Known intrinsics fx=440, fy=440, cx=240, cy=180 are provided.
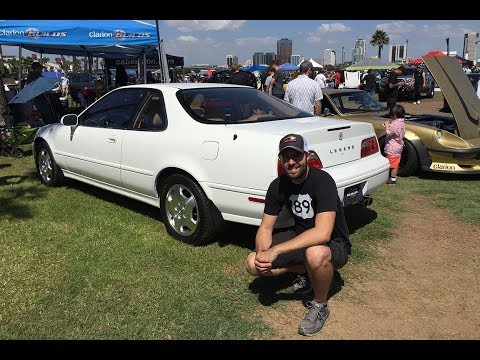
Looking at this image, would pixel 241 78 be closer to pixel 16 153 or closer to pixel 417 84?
pixel 16 153

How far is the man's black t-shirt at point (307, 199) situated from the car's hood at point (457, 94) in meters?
4.30

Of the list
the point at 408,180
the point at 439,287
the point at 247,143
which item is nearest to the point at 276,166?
the point at 247,143

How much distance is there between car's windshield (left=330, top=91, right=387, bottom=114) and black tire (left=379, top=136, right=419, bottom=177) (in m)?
1.09

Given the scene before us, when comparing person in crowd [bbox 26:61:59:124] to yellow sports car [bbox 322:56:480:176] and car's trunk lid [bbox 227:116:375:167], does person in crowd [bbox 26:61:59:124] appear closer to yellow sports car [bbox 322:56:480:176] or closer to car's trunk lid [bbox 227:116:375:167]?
yellow sports car [bbox 322:56:480:176]

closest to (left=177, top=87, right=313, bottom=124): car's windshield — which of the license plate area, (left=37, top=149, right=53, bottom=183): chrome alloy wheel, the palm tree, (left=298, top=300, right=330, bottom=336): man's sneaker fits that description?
the license plate area

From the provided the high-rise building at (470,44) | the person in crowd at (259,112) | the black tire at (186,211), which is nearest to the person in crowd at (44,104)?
the black tire at (186,211)

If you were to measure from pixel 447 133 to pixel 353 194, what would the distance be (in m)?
3.36

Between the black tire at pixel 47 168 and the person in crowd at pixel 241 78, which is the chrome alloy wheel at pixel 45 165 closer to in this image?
the black tire at pixel 47 168

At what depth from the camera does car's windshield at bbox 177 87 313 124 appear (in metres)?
4.04

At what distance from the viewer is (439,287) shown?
3.32m

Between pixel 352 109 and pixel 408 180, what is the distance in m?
1.73

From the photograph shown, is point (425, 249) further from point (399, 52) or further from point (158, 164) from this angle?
point (399, 52)

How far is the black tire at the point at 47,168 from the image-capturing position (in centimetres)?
581

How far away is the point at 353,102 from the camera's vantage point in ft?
25.3
